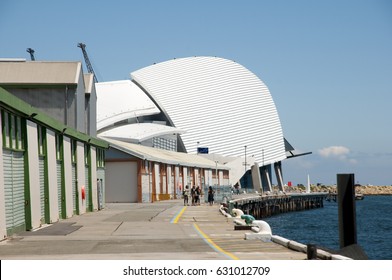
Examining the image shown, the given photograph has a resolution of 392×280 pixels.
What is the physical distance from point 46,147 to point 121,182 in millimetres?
37258

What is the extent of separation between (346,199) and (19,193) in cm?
1620

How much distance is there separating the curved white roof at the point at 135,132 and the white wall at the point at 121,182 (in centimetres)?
2934

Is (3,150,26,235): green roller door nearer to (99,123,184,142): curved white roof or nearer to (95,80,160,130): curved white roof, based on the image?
(99,123,184,142): curved white roof

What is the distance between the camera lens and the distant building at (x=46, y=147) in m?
25.9

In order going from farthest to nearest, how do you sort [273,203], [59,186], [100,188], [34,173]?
[273,203] → [100,188] → [59,186] → [34,173]

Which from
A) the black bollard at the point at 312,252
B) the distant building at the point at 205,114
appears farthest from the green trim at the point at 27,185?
the distant building at the point at 205,114

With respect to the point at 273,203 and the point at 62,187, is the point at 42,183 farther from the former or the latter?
the point at 273,203

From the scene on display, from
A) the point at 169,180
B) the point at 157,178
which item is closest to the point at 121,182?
the point at 157,178

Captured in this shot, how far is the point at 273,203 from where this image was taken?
121m

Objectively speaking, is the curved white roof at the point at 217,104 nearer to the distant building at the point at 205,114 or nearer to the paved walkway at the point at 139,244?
the distant building at the point at 205,114

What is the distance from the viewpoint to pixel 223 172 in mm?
116250

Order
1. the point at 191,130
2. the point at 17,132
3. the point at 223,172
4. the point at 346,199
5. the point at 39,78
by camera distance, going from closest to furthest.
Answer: the point at 346,199, the point at 17,132, the point at 39,78, the point at 223,172, the point at 191,130
